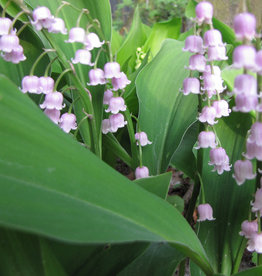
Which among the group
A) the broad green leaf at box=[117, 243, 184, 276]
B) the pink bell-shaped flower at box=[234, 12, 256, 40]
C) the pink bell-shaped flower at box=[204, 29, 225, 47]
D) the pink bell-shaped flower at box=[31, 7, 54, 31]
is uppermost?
the pink bell-shaped flower at box=[234, 12, 256, 40]

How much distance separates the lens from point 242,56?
524 mm

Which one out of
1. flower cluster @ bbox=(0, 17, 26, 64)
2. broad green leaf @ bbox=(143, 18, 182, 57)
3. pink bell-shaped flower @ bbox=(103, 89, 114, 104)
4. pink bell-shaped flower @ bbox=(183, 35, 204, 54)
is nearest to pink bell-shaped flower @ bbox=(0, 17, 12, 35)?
flower cluster @ bbox=(0, 17, 26, 64)

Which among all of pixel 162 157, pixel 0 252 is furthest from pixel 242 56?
pixel 162 157

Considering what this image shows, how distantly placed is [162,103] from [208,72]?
1.11 feet

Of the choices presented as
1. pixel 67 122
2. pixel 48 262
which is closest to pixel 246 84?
pixel 48 262

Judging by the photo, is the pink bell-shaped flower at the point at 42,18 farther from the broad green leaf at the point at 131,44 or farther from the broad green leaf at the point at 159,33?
the broad green leaf at the point at 159,33

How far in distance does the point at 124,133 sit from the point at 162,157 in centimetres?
44

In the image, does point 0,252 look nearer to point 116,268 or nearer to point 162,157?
point 116,268

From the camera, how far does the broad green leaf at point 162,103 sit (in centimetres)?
120

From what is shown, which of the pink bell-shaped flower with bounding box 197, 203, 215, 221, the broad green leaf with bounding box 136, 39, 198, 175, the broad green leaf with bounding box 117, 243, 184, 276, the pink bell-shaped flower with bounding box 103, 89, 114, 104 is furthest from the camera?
the broad green leaf with bounding box 136, 39, 198, 175

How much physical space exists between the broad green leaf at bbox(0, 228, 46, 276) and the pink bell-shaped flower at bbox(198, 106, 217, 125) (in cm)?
50

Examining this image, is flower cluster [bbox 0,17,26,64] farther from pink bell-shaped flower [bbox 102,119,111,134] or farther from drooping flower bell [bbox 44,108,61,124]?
pink bell-shaped flower [bbox 102,119,111,134]

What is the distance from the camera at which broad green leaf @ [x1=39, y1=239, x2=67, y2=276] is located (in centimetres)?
66

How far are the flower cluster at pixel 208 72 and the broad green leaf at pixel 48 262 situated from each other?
467 millimetres
